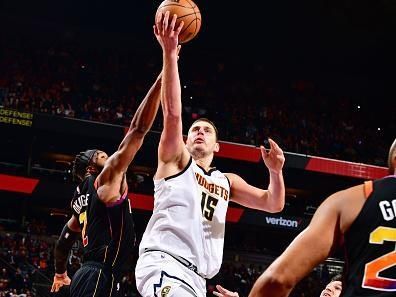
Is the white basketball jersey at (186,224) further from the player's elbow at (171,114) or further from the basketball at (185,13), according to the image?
the basketball at (185,13)

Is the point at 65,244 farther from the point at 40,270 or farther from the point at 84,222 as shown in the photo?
the point at 40,270

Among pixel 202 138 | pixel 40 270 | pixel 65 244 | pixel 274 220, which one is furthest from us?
pixel 274 220

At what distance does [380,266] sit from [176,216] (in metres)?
1.98

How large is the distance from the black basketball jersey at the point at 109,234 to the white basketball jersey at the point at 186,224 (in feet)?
3.38

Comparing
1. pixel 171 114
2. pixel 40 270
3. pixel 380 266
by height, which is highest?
pixel 171 114

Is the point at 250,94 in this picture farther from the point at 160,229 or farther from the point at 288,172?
the point at 160,229

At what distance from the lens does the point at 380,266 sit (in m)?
2.11

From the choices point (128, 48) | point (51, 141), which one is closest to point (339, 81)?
point (128, 48)

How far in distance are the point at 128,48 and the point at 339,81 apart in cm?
1039

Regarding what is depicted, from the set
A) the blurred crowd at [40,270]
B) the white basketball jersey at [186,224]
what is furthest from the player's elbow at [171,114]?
the blurred crowd at [40,270]

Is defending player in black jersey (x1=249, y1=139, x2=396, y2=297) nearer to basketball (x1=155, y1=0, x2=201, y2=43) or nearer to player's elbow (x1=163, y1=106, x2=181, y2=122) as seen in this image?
player's elbow (x1=163, y1=106, x2=181, y2=122)

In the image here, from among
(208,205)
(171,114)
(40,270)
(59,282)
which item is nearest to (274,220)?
(40,270)

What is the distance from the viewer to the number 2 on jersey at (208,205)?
415 centimetres

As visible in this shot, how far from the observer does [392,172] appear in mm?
2334
